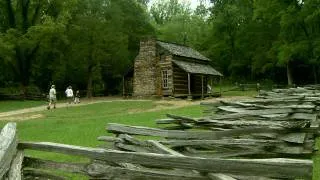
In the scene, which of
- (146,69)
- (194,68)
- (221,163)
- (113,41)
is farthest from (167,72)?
(221,163)

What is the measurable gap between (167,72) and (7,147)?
108 ft

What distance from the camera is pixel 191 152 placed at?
7789 mm

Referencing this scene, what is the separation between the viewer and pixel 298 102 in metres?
13.5

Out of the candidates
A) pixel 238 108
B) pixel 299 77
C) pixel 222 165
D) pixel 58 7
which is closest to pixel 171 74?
pixel 58 7

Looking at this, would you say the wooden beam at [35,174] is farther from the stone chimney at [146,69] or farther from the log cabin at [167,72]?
the stone chimney at [146,69]

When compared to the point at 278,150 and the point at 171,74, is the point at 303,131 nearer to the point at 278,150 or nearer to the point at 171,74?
the point at 278,150

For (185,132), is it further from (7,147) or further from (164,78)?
(164,78)

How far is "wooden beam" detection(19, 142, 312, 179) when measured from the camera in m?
4.48

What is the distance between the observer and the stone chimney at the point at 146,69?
129 ft

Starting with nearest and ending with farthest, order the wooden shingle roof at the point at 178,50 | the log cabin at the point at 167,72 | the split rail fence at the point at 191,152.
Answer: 1. the split rail fence at the point at 191,152
2. the log cabin at the point at 167,72
3. the wooden shingle roof at the point at 178,50

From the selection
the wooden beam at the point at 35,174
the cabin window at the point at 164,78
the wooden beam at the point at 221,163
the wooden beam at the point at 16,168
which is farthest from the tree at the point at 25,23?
the wooden beam at the point at 221,163

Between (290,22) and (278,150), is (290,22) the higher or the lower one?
the higher one

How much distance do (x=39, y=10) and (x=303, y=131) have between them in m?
43.3

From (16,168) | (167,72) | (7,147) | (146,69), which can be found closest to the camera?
(7,147)
